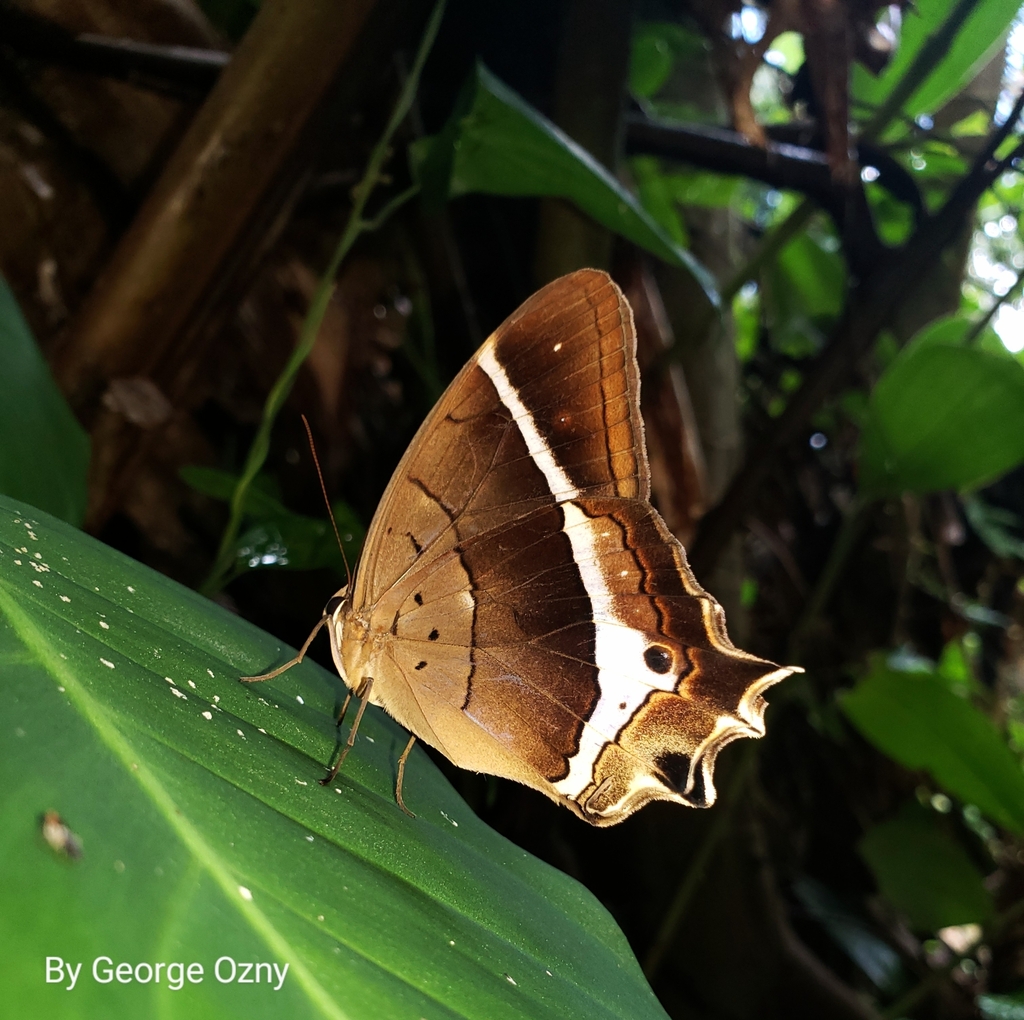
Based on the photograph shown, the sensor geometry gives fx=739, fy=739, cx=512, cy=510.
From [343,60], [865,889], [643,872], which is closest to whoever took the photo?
[343,60]

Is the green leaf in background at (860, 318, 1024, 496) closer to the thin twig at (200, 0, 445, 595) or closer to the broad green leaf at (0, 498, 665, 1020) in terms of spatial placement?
the thin twig at (200, 0, 445, 595)

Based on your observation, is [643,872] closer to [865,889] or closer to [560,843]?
[560,843]

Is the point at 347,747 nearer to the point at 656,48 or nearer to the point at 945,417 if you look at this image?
the point at 945,417

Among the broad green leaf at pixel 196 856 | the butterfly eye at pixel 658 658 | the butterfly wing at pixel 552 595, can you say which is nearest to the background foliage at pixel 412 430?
the broad green leaf at pixel 196 856

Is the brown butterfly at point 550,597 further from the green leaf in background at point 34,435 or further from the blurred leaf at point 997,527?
the blurred leaf at point 997,527

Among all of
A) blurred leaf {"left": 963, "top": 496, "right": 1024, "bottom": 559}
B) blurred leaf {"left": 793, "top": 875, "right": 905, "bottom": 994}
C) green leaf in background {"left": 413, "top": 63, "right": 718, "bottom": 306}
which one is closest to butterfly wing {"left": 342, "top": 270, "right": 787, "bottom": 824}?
green leaf in background {"left": 413, "top": 63, "right": 718, "bottom": 306}

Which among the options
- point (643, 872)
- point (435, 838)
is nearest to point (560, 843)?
point (643, 872)
